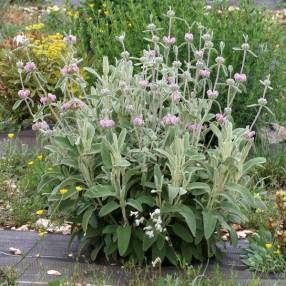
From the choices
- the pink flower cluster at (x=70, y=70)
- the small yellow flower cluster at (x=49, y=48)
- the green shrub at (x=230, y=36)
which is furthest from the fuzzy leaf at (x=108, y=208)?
the small yellow flower cluster at (x=49, y=48)

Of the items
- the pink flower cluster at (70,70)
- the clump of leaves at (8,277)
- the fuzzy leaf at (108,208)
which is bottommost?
the clump of leaves at (8,277)

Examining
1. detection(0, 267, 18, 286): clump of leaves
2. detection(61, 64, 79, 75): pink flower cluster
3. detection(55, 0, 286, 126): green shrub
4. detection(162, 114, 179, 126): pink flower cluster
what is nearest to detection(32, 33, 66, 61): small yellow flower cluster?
detection(55, 0, 286, 126): green shrub

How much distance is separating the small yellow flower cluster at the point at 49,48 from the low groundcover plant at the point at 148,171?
3.11m

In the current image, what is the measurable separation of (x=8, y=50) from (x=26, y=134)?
0.97m

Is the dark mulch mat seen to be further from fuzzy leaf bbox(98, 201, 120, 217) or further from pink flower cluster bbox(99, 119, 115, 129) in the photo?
pink flower cluster bbox(99, 119, 115, 129)

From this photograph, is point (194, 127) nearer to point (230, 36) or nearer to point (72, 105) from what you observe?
point (72, 105)

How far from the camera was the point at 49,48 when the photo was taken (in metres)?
8.29

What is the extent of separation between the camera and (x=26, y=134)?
8078 mm

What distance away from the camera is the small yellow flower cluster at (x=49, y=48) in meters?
8.23

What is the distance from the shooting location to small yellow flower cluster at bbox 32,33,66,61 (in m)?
8.23

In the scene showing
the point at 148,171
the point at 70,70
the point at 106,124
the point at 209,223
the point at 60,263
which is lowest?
the point at 60,263

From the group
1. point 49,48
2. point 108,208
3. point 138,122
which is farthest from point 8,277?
point 49,48

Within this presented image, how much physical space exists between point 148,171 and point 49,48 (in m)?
3.62

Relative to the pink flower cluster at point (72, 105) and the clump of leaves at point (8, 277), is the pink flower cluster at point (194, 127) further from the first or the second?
the clump of leaves at point (8, 277)
